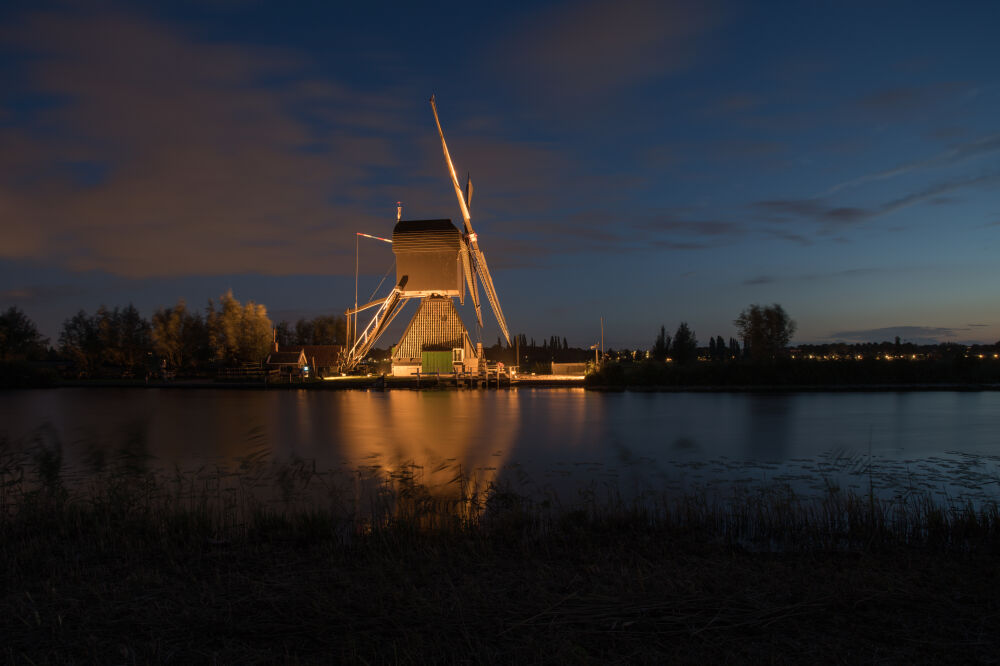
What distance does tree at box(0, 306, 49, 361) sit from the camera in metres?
49.7

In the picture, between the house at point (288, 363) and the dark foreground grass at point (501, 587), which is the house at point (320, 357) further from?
the dark foreground grass at point (501, 587)

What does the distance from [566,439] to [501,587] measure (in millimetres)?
13141

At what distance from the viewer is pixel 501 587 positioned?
409 centimetres

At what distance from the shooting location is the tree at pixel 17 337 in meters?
49.7

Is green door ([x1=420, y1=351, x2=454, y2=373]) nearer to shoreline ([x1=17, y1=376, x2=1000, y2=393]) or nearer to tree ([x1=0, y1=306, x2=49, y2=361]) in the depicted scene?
shoreline ([x1=17, y1=376, x2=1000, y2=393])

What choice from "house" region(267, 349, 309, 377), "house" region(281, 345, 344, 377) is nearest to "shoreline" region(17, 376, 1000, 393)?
"house" region(267, 349, 309, 377)

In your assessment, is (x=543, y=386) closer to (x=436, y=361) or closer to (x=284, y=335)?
(x=436, y=361)

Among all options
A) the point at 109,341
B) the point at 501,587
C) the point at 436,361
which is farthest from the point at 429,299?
the point at 501,587

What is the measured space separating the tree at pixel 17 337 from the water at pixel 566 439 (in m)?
24.4

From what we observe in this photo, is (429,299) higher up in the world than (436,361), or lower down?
higher up

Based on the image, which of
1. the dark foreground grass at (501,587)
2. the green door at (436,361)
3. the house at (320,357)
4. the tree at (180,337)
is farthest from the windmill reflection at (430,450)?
the tree at (180,337)

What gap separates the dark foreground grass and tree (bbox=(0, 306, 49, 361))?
56317 mm

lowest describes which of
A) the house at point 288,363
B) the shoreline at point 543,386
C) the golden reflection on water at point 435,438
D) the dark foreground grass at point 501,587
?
the golden reflection on water at point 435,438

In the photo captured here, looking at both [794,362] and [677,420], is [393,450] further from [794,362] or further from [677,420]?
[794,362]
